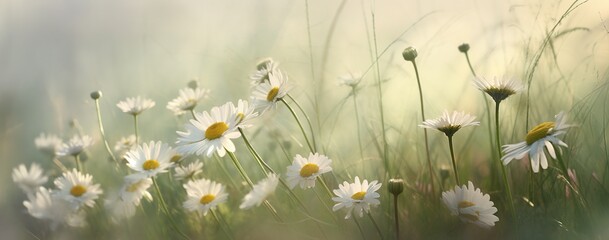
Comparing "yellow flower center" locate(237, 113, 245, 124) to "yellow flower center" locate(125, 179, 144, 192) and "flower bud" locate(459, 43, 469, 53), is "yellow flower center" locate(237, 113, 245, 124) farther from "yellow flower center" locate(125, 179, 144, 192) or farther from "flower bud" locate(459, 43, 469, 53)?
"flower bud" locate(459, 43, 469, 53)

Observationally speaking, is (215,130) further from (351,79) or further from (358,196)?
(351,79)

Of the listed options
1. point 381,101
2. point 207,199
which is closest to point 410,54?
point 381,101

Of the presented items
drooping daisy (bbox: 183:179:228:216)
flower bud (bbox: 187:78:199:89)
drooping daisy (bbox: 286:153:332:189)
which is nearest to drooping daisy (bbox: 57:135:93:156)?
flower bud (bbox: 187:78:199:89)

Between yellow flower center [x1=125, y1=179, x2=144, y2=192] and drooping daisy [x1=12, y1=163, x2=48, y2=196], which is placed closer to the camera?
yellow flower center [x1=125, y1=179, x2=144, y2=192]

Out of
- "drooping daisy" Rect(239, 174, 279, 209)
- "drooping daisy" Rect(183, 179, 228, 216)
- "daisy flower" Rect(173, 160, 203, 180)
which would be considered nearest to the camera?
"drooping daisy" Rect(239, 174, 279, 209)

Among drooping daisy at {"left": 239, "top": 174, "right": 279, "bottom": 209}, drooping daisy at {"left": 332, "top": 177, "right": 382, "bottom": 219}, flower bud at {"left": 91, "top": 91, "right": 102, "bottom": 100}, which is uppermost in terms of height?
flower bud at {"left": 91, "top": 91, "right": 102, "bottom": 100}

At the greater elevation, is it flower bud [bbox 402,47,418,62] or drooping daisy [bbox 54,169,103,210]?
drooping daisy [bbox 54,169,103,210]
